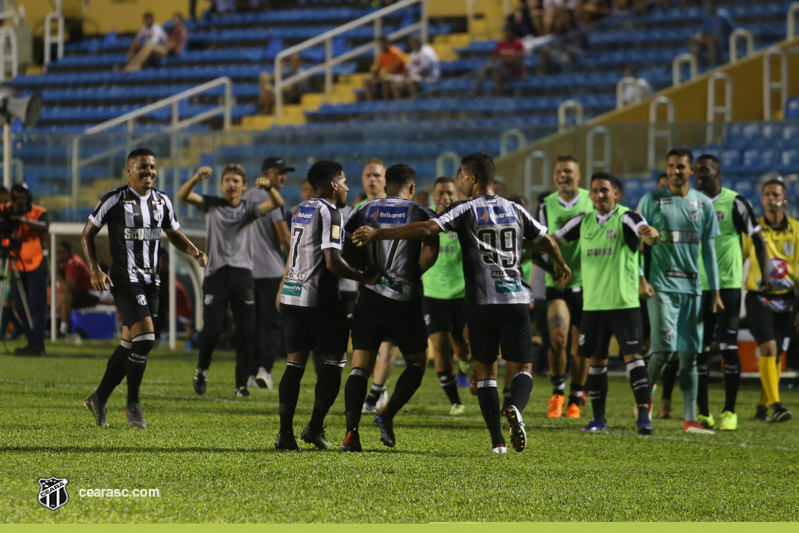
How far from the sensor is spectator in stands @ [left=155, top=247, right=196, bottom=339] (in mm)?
16203

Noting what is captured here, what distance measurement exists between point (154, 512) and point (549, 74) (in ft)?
46.4

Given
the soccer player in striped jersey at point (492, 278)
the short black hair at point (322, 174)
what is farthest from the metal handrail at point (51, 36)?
the soccer player in striped jersey at point (492, 278)

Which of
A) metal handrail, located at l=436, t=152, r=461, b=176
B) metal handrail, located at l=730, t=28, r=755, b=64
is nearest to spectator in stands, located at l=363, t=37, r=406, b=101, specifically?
metal handrail, located at l=730, t=28, r=755, b=64

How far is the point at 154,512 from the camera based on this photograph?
4836 mm

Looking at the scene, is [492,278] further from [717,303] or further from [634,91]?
[634,91]

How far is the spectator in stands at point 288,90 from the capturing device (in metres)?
23.3

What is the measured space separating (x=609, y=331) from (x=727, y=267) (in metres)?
1.67

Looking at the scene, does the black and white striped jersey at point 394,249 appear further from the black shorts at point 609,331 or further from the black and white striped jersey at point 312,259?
the black shorts at point 609,331

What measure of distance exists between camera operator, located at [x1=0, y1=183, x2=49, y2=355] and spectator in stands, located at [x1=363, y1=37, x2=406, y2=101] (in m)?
9.35

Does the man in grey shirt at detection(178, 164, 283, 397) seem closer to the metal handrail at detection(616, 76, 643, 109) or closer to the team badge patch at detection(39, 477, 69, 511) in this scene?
the team badge patch at detection(39, 477, 69, 511)

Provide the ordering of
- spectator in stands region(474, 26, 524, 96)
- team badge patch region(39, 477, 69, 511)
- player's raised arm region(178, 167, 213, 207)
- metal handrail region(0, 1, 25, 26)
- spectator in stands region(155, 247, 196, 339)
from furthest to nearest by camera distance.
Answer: metal handrail region(0, 1, 25, 26) → spectator in stands region(474, 26, 524, 96) → spectator in stands region(155, 247, 196, 339) → player's raised arm region(178, 167, 213, 207) → team badge patch region(39, 477, 69, 511)

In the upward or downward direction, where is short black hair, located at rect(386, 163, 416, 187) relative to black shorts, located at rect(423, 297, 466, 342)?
upward

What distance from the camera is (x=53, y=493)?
4.98 m

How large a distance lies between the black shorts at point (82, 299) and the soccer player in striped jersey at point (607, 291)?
993cm
